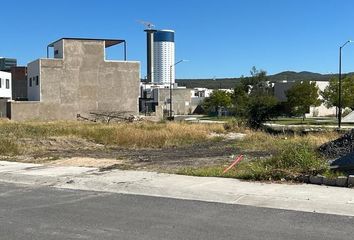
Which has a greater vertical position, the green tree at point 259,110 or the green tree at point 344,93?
the green tree at point 344,93

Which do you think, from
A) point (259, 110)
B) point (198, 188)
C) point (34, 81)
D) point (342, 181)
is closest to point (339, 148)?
point (342, 181)

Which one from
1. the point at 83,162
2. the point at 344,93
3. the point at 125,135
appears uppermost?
the point at 344,93

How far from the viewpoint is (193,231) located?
26.1 ft

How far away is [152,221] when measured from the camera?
8.73m

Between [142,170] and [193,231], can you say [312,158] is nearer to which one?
[142,170]

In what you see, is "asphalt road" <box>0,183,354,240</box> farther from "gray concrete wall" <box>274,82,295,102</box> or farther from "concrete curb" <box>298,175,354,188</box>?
"gray concrete wall" <box>274,82,295,102</box>

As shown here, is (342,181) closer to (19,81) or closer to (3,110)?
(3,110)

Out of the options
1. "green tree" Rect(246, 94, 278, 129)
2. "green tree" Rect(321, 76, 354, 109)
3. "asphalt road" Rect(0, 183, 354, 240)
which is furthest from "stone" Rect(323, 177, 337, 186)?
"green tree" Rect(321, 76, 354, 109)

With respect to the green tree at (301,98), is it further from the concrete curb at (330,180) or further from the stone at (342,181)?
the stone at (342,181)

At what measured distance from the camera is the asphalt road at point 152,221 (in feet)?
25.4

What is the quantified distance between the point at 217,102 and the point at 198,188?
104 m

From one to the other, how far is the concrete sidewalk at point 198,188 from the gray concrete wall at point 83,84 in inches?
2075

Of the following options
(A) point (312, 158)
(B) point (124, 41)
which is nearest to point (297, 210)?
(A) point (312, 158)

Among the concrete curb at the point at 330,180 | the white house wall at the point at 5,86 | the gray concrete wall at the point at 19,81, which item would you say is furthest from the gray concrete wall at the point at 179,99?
the concrete curb at the point at 330,180
